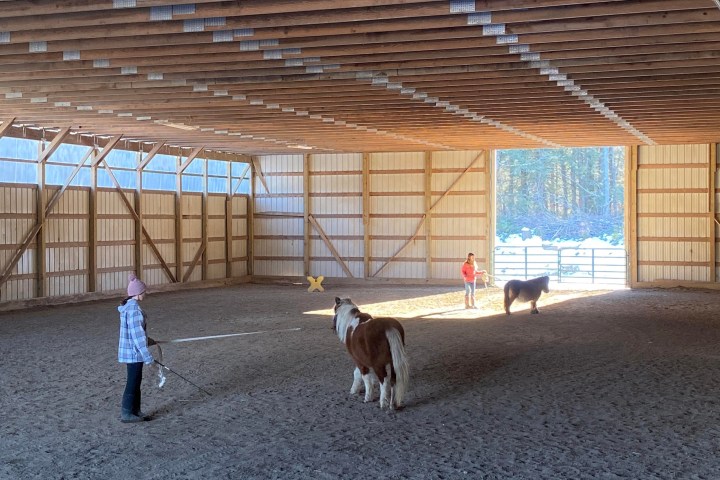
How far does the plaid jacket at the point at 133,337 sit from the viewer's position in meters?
6.54

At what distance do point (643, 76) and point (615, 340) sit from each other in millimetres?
3676

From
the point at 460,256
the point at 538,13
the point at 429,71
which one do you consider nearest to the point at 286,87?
the point at 429,71

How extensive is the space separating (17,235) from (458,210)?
11024 millimetres

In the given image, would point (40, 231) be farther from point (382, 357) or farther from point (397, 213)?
point (382, 357)

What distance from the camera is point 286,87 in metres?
11.0

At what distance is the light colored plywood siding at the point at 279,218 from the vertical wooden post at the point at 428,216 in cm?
375

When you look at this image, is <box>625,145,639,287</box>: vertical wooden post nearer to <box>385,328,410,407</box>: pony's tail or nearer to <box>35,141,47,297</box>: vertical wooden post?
<box>35,141,47,297</box>: vertical wooden post

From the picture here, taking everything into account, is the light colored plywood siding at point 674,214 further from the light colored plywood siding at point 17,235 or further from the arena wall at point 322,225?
the light colored plywood siding at point 17,235

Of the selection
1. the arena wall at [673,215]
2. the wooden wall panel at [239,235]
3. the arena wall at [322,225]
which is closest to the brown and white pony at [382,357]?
the arena wall at [322,225]

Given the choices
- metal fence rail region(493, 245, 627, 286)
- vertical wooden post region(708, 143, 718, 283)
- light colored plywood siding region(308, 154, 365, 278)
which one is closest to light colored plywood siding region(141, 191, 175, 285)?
light colored plywood siding region(308, 154, 365, 278)

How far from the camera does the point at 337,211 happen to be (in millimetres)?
22000

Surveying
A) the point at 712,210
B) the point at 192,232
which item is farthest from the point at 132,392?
the point at 712,210

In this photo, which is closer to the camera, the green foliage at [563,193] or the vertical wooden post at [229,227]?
the vertical wooden post at [229,227]

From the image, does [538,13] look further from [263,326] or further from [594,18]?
[263,326]
